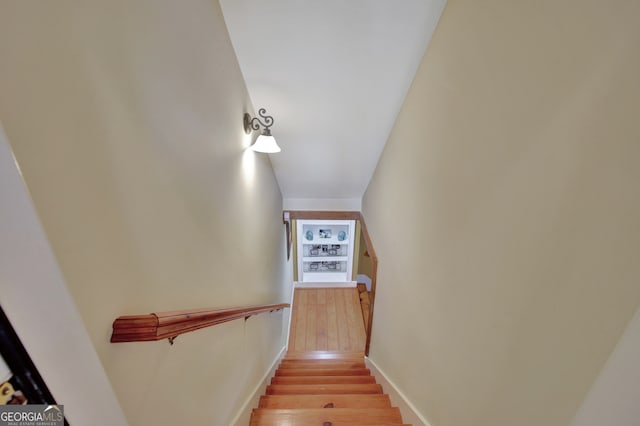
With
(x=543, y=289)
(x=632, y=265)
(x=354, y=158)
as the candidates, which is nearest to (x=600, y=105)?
(x=632, y=265)

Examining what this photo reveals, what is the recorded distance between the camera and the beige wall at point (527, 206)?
0.51 m

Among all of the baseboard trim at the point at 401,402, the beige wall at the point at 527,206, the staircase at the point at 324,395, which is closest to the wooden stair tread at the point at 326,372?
the staircase at the point at 324,395

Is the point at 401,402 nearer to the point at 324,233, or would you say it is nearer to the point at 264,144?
the point at 264,144

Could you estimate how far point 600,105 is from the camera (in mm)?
536

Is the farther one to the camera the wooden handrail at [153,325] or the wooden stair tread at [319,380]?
the wooden stair tread at [319,380]

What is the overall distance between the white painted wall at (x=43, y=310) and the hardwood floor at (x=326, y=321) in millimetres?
3772

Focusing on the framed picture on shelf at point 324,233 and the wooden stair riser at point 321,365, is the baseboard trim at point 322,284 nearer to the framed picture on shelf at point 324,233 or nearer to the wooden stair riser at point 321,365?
the framed picture on shelf at point 324,233

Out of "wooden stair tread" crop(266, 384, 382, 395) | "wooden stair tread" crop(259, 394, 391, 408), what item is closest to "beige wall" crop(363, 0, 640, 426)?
"wooden stair tread" crop(259, 394, 391, 408)

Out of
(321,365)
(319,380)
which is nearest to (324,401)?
(319,380)

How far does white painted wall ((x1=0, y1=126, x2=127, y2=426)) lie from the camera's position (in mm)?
386

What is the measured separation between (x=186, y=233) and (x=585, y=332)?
117 centimetres

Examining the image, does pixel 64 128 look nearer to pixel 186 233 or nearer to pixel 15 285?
pixel 15 285

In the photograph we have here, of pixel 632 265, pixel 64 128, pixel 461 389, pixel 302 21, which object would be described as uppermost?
pixel 302 21
